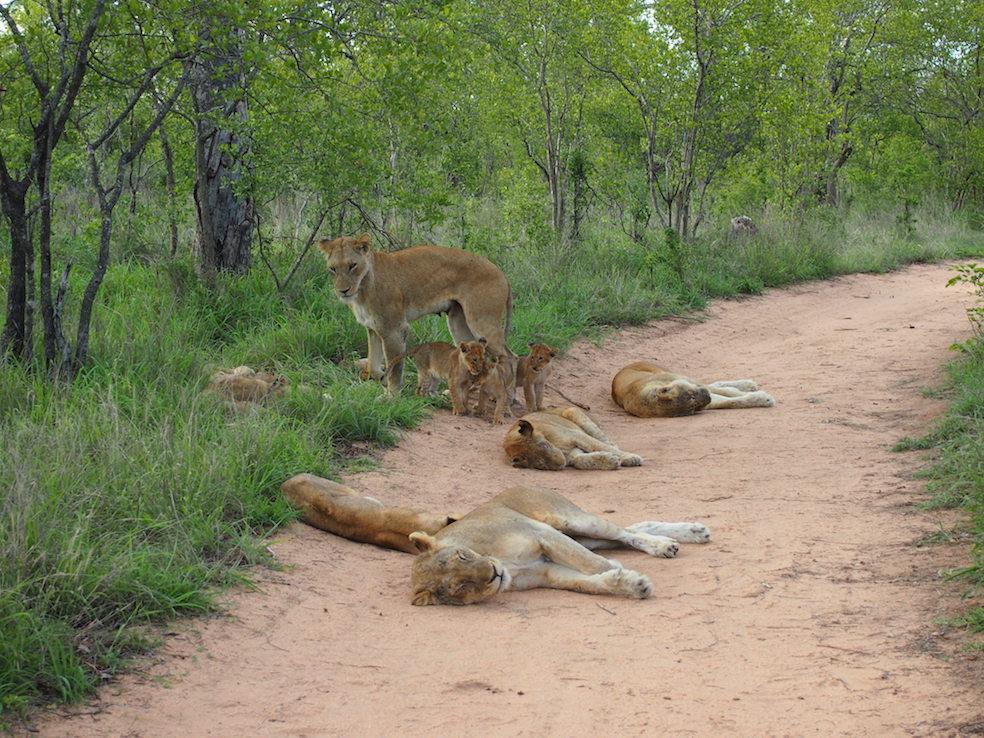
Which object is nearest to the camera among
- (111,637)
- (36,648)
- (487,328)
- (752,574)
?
(36,648)

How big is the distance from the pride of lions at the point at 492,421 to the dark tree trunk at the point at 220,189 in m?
2.06

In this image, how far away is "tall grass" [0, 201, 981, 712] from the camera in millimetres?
4160

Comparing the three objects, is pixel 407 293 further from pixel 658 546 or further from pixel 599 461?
pixel 658 546

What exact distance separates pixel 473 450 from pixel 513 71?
973 centimetres

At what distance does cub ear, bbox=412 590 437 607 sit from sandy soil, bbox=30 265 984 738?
0.10 m

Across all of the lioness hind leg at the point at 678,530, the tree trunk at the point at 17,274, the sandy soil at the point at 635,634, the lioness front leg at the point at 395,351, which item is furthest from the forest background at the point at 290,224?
the lioness hind leg at the point at 678,530

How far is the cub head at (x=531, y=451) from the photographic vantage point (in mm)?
7544

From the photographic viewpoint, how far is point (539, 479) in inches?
290

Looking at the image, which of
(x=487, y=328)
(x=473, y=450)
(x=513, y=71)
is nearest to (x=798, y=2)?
(x=513, y=71)

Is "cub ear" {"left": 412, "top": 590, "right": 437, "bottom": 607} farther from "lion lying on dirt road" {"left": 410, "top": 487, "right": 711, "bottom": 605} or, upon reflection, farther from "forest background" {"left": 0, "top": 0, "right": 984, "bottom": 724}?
"forest background" {"left": 0, "top": 0, "right": 984, "bottom": 724}

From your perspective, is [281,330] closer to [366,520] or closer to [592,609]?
[366,520]

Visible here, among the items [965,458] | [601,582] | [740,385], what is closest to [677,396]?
[740,385]

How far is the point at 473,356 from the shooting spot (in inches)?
333

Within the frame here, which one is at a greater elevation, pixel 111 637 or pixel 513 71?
pixel 513 71
